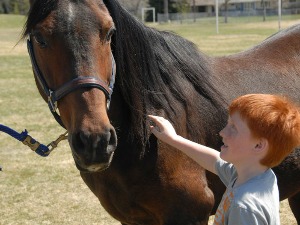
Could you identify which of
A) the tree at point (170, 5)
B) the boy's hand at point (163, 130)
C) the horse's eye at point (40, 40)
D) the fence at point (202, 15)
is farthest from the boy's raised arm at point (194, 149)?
the tree at point (170, 5)

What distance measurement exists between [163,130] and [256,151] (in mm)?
779

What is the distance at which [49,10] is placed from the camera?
2.57 m

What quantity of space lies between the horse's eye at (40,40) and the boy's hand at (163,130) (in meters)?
0.67

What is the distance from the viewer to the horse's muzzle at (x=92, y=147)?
2.31 meters

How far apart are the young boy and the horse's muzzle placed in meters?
0.57

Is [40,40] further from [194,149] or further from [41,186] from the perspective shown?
[41,186]

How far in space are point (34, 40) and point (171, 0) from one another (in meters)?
67.6

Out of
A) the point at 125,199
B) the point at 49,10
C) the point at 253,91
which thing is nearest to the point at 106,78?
the point at 49,10

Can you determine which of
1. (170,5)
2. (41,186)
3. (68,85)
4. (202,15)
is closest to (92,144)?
(68,85)

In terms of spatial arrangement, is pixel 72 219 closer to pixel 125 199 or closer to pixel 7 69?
pixel 125 199

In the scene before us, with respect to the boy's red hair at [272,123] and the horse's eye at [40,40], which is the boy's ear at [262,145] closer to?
the boy's red hair at [272,123]

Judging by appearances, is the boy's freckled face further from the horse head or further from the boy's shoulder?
the horse head

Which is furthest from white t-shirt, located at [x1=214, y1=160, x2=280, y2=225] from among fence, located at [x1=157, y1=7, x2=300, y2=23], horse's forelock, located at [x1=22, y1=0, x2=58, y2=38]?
fence, located at [x1=157, y1=7, x2=300, y2=23]

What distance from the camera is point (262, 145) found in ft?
6.48
